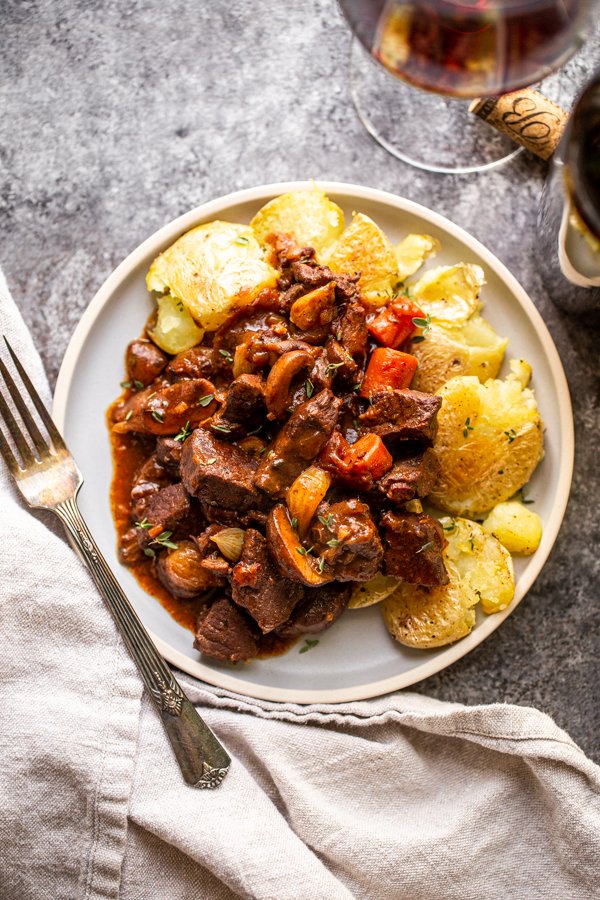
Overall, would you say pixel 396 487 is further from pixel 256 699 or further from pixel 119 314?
pixel 119 314

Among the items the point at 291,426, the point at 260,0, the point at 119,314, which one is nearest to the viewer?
the point at 291,426

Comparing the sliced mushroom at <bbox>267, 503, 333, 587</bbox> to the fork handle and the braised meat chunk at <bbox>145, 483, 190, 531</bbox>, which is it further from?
the fork handle

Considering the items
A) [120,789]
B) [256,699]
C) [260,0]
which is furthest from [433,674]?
[260,0]

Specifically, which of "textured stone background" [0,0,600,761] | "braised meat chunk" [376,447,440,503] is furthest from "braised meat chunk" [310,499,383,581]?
"textured stone background" [0,0,600,761]

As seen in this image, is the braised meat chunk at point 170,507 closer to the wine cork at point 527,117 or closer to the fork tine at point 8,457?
the fork tine at point 8,457

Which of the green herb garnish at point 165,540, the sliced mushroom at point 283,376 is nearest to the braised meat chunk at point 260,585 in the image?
the green herb garnish at point 165,540
